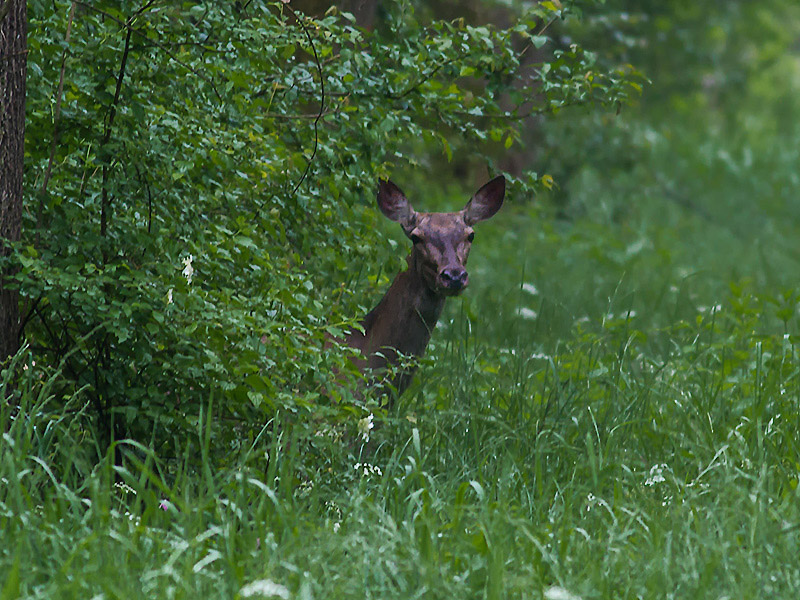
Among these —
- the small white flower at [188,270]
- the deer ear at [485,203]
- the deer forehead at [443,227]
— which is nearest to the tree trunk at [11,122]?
the small white flower at [188,270]

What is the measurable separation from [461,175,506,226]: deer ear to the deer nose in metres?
0.59

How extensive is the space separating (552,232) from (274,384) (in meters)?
8.42

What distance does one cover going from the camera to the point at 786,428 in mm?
4648

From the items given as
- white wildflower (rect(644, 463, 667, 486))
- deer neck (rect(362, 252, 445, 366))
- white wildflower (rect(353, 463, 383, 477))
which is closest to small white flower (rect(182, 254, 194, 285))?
white wildflower (rect(353, 463, 383, 477))

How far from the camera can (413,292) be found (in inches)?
211

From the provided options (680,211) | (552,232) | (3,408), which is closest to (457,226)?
(3,408)

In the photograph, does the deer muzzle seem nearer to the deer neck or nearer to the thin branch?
the deer neck

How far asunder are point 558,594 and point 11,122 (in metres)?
2.43

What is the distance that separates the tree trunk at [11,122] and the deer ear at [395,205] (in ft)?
5.80

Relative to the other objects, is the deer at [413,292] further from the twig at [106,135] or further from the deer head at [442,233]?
the twig at [106,135]

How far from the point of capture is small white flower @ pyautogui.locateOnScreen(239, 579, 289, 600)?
2.93m

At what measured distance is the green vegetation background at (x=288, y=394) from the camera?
3.30 m

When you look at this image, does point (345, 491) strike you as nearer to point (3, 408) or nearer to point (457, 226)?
point (3, 408)

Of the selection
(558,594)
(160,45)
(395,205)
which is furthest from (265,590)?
(395,205)
